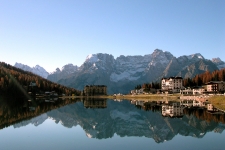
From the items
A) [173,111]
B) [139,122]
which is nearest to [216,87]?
[173,111]

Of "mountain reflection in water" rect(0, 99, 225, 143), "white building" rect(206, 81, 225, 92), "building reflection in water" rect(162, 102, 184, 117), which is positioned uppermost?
"white building" rect(206, 81, 225, 92)

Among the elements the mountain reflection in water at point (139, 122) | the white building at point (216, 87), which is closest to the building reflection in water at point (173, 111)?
the mountain reflection in water at point (139, 122)

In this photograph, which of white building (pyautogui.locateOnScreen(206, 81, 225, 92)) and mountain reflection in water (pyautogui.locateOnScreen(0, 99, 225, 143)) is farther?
white building (pyautogui.locateOnScreen(206, 81, 225, 92))

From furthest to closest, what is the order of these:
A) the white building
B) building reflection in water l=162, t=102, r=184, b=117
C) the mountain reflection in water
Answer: the white building, building reflection in water l=162, t=102, r=184, b=117, the mountain reflection in water

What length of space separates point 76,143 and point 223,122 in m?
26.8

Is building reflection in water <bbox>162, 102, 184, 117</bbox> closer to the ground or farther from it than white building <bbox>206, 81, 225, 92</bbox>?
closer to the ground

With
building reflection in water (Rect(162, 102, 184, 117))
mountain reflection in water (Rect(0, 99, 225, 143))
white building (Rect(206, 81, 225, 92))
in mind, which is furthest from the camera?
white building (Rect(206, 81, 225, 92))

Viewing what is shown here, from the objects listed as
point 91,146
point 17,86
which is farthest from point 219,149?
point 17,86

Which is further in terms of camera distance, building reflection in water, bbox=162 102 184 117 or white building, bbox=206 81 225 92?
white building, bbox=206 81 225 92

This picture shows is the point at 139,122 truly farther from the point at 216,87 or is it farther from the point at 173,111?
the point at 216,87

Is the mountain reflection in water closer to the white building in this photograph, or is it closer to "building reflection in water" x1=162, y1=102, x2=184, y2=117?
"building reflection in water" x1=162, y1=102, x2=184, y2=117

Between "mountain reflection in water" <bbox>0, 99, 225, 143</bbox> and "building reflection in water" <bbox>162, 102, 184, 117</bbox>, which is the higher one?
"building reflection in water" <bbox>162, 102, 184, 117</bbox>

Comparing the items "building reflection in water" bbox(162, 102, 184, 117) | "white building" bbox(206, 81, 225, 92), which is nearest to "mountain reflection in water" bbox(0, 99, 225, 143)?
"building reflection in water" bbox(162, 102, 184, 117)

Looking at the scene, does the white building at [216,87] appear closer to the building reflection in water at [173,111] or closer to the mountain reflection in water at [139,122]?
the building reflection in water at [173,111]
